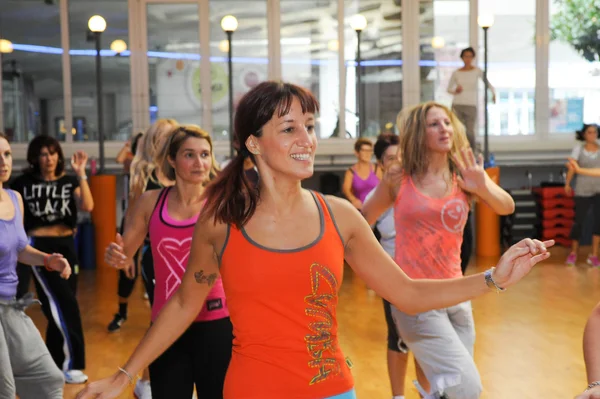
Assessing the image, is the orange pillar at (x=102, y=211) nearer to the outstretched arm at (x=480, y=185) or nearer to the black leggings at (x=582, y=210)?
the black leggings at (x=582, y=210)

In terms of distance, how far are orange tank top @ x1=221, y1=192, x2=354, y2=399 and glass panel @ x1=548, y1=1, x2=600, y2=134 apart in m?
13.7

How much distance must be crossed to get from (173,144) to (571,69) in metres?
12.4

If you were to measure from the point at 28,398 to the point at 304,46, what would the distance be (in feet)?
39.3

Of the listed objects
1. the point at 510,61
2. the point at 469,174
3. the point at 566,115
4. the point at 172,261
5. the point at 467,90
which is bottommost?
the point at 172,261

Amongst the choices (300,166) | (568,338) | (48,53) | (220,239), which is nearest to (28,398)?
(220,239)

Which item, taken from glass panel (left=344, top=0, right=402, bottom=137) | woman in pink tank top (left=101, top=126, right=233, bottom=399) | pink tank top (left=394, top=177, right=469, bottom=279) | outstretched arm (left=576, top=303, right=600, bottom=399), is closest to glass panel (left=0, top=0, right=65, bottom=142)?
glass panel (left=344, top=0, right=402, bottom=137)

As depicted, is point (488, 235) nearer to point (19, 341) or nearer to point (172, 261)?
point (172, 261)

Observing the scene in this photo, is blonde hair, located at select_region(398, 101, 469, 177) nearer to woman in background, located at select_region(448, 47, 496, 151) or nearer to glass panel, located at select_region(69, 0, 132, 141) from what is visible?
woman in background, located at select_region(448, 47, 496, 151)

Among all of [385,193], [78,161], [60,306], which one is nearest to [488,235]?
[78,161]

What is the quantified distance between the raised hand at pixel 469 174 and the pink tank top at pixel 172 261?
1272mm

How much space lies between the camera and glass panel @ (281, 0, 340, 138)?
1540 cm

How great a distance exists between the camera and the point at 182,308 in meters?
2.74

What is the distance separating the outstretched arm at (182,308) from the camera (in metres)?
2.64

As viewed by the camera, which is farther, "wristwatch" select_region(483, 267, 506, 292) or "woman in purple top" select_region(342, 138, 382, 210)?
"woman in purple top" select_region(342, 138, 382, 210)
